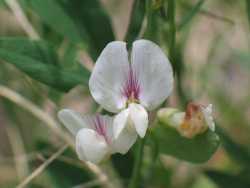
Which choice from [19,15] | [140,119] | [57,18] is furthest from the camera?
[19,15]

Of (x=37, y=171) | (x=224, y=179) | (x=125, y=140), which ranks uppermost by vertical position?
(x=125, y=140)

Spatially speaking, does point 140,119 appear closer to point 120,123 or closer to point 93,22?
point 120,123

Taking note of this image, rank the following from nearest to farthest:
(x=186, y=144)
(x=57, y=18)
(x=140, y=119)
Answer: (x=140, y=119)
(x=186, y=144)
(x=57, y=18)

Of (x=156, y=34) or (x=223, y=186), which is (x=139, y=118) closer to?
(x=156, y=34)

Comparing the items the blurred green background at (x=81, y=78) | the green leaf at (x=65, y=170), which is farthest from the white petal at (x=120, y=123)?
the green leaf at (x=65, y=170)

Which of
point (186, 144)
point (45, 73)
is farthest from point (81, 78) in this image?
point (186, 144)

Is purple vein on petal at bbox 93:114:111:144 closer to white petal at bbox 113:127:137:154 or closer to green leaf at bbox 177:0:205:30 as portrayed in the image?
white petal at bbox 113:127:137:154

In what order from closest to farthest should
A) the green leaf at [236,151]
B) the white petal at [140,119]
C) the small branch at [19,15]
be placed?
Result: the white petal at [140,119]
the small branch at [19,15]
the green leaf at [236,151]

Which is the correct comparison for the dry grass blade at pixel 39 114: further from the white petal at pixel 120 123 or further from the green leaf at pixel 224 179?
the white petal at pixel 120 123
